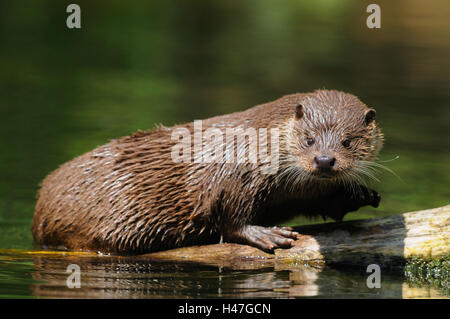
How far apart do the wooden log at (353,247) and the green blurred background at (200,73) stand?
2.19 meters

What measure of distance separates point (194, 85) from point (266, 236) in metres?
9.13

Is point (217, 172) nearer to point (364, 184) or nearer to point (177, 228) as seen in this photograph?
point (177, 228)

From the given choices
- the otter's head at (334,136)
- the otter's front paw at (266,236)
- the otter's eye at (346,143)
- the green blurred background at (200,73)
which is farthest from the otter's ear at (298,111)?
the green blurred background at (200,73)

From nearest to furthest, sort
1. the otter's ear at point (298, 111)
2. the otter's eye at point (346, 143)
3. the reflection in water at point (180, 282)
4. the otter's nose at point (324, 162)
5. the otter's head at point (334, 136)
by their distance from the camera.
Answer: the reflection in water at point (180, 282) → the otter's nose at point (324, 162) → the otter's head at point (334, 136) → the otter's eye at point (346, 143) → the otter's ear at point (298, 111)

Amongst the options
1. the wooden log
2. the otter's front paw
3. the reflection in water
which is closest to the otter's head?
the wooden log

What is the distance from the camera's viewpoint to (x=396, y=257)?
251 inches

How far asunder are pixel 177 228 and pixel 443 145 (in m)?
6.37

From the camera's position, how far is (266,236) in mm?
6523

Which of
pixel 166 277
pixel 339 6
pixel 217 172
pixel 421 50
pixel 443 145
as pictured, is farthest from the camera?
pixel 339 6

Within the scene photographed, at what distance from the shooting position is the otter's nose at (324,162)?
5996mm

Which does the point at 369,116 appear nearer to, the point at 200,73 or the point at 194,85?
the point at 194,85

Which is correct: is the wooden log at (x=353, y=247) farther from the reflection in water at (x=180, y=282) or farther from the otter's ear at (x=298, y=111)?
the otter's ear at (x=298, y=111)
